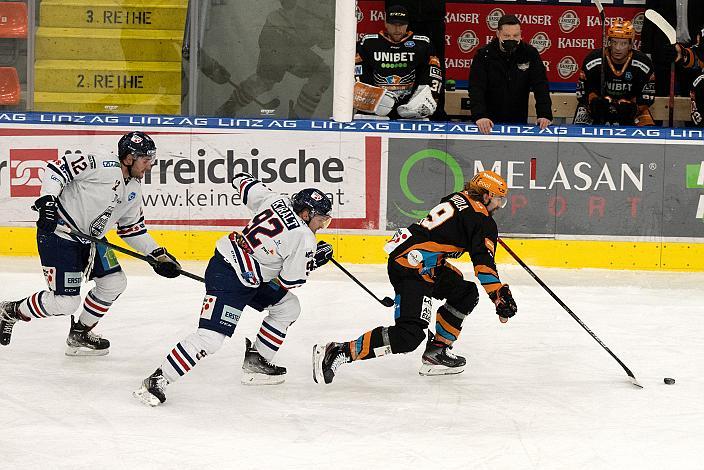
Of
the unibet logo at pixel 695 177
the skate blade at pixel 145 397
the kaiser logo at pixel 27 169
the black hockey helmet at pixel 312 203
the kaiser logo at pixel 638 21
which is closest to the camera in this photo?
the skate blade at pixel 145 397

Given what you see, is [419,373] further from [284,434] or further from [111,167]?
[111,167]

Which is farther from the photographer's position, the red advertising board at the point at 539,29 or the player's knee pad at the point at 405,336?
the red advertising board at the point at 539,29

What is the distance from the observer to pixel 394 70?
28.3ft

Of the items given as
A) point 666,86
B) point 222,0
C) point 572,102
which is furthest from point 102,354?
point 666,86

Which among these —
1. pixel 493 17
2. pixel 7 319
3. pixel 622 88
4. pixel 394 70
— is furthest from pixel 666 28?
pixel 7 319

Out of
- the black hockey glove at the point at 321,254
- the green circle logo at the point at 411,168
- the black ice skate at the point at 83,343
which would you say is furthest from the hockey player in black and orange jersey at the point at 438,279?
the green circle logo at the point at 411,168

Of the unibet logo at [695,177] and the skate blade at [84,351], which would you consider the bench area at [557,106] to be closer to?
the unibet logo at [695,177]

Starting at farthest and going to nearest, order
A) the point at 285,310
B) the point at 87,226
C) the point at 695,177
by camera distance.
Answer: the point at 695,177 → the point at 87,226 → the point at 285,310

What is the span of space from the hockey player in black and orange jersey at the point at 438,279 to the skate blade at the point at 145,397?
801mm

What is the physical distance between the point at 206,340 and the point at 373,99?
4.14m

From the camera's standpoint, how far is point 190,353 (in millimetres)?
4770

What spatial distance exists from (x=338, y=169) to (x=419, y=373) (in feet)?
9.87

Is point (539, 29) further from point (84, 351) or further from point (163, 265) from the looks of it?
point (84, 351)

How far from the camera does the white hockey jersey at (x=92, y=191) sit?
17.6 ft
